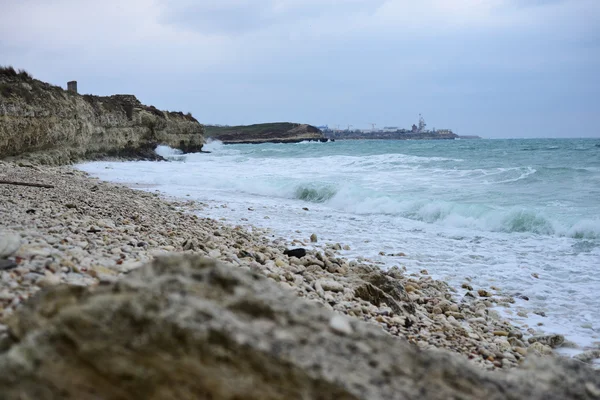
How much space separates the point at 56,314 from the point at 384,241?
23.6 ft

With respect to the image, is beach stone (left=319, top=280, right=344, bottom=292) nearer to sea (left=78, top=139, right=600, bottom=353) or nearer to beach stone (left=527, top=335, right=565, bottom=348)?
sea (left=78, top=139, right=600, bottom=353)

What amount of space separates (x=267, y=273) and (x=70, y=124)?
2081 cm

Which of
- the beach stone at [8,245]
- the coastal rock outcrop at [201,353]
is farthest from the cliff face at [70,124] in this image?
the coastal rock outcrop at [201,353]

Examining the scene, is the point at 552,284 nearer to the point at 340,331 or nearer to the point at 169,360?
the point at 340,331

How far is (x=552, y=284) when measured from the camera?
622 centimetres

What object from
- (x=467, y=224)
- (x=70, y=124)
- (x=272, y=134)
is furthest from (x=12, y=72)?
(x=272, y=134)

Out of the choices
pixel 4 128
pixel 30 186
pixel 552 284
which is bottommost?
pixel 552 284

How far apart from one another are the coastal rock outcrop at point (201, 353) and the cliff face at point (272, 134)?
94.9 m

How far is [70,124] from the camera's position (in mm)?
22312

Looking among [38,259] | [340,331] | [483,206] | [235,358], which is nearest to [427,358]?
[340,331]

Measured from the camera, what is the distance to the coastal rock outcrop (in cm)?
147

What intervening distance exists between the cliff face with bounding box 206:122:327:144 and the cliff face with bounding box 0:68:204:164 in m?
60.5

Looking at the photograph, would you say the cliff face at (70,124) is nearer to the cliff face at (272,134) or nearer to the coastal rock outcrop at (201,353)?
the coastal rock outcrop at (201,353)

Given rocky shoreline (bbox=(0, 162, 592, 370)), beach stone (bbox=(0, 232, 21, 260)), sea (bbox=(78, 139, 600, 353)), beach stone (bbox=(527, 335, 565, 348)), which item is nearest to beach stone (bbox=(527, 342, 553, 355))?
rocky shoreline (bbox=(0, 162, 592, 370))
